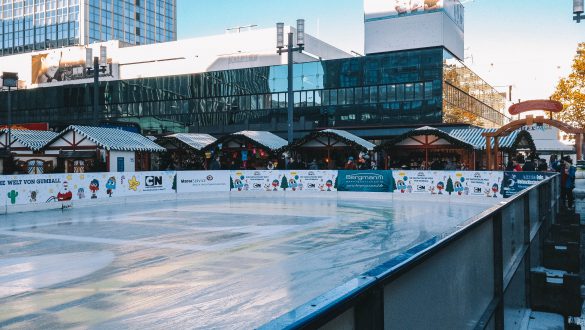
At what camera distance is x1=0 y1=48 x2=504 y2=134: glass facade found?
41594mm

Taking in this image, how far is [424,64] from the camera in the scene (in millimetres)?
41375

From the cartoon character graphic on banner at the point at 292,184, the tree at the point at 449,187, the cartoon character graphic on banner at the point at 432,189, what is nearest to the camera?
the tree at the point at 449,187

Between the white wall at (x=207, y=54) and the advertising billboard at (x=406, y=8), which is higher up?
the advertising billboard at (x=406, y=8)

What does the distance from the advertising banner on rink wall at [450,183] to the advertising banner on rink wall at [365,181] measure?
1.46 feet

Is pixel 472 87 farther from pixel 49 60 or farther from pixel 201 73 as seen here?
pixel 49 60

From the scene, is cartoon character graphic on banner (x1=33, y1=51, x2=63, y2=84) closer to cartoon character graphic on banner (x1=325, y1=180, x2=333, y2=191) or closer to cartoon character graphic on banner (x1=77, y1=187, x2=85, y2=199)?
cartoon character graphic on banner (x1=77, y1=187, x2=85, y2=199)

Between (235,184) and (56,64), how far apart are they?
48150 mm

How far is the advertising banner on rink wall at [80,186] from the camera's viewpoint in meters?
19.3

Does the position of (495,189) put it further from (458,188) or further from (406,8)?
(406,8)

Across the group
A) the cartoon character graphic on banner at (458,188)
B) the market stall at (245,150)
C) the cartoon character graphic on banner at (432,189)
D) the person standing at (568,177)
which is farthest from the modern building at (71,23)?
the person standing at (568,177)

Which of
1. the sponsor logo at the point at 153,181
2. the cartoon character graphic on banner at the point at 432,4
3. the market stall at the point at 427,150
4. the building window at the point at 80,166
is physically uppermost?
the cartoon character graphic on banner at the point at 432,4

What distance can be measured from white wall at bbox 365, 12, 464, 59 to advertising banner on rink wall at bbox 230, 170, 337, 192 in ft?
74.5

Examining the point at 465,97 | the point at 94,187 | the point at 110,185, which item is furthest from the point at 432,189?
the point at 465,97

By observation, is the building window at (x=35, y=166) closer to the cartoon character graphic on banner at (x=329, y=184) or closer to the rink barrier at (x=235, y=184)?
the rink barrier at (x=235, y=184)
